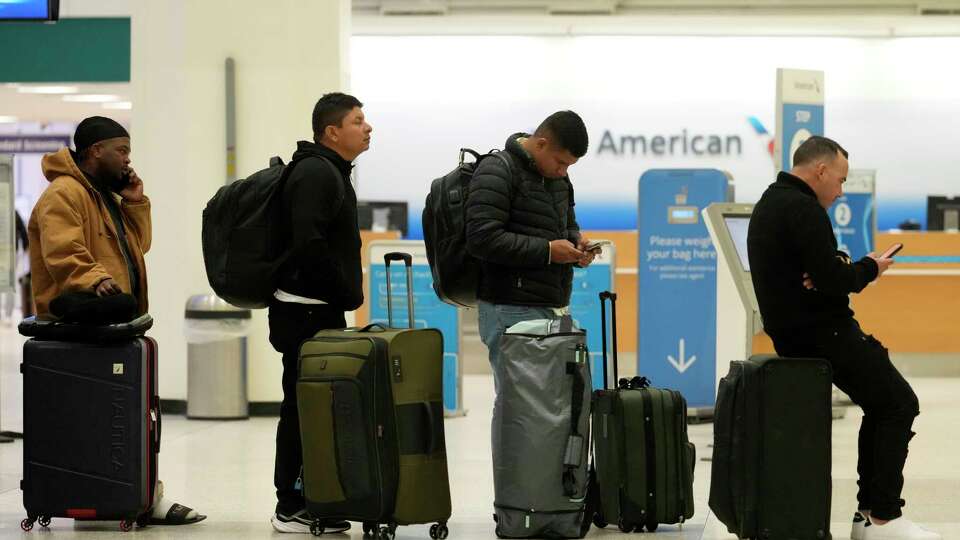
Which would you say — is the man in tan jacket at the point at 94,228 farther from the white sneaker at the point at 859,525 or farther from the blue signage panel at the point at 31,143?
the blue signage panel at the point at 31,143

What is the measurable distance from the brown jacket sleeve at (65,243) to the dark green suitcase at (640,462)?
1682mm

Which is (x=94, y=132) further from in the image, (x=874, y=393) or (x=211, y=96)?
(x=211, y=96)

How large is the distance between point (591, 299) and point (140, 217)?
4.04m

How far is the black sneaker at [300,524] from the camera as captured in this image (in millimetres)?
4504

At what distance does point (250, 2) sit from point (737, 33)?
8.70 meters

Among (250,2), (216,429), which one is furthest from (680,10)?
(216,429)

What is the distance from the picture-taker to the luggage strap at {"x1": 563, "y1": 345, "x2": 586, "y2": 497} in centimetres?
428

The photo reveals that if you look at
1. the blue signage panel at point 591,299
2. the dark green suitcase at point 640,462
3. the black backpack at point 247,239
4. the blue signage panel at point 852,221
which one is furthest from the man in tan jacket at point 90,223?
the blue signage panel at point 852,221

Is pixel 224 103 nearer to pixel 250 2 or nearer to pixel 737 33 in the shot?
pixel 250 2

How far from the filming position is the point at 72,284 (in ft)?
14.3

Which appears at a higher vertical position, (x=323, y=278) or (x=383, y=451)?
(x=323, y=278)

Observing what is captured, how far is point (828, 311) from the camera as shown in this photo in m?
4.22

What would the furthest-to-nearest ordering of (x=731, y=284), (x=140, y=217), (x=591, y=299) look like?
(x=591, y=299)
(x=731, y=284)
(x=140, y=217)

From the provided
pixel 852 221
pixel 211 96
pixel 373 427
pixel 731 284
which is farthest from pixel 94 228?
pixel 852 221
